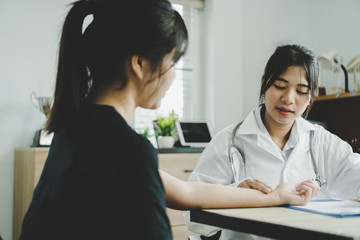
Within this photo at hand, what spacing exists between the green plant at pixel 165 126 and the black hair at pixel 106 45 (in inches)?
81.6

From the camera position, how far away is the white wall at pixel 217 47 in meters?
2.56

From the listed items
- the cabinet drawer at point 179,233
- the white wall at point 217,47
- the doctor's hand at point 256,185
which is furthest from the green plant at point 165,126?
the doctor's hand at point 256,185

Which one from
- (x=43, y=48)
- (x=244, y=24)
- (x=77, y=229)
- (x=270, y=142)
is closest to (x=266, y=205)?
(x=270, y=142)

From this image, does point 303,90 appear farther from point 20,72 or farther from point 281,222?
point 20,72

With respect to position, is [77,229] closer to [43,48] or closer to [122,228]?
[122,228]

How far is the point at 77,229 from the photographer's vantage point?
0.59 m

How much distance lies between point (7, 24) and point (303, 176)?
226 cm

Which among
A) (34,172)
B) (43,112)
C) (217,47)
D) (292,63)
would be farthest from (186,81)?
(292,63)

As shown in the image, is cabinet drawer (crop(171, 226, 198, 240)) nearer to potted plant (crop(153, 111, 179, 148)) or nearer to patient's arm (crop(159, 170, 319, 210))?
potted plant (crop(153, 111, 179, 148))

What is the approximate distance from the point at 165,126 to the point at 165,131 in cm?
4

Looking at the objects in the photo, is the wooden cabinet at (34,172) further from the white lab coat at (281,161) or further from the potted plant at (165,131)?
the white lab coat at (281,161)

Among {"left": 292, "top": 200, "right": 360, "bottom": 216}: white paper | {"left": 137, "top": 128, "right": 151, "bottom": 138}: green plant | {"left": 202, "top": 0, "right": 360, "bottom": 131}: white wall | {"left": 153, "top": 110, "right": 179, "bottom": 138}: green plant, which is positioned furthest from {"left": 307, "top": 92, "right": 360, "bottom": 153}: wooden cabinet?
{"left": 292, "top": 200, "right": 360, "bottom": 216}: white paper

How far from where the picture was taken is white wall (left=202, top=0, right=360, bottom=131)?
10.6ft

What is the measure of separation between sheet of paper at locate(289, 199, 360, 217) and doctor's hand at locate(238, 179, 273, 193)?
0.08 meters
